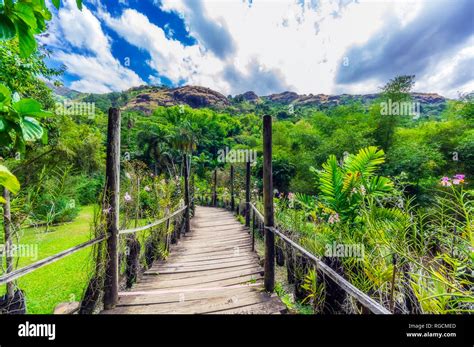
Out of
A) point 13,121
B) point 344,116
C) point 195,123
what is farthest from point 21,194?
point 195,123

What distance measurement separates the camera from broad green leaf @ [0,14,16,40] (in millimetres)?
710

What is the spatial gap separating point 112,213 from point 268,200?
1.86 m

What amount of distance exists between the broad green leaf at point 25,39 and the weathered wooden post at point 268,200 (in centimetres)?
231

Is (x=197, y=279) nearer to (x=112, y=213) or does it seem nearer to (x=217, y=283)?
(x=217, y=283)

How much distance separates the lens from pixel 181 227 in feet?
20.8

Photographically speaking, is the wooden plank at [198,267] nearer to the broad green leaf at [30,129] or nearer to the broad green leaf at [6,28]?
the broad green leaf at [30,129]

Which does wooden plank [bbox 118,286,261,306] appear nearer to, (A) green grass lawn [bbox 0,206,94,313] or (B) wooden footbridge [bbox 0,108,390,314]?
(B) wooden footbridge [bbox 0,108,390,314]

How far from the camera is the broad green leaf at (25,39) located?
2.44 ft

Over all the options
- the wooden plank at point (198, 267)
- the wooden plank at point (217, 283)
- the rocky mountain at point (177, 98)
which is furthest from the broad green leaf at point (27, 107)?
the rocky mountain at point (177, 98)

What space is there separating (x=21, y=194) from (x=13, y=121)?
3314 mm

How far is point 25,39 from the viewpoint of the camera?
2.49 feet

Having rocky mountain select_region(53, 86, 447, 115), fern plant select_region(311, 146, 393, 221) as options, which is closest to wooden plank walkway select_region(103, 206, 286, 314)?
fern plant select_region(311, 146, 393, 221)

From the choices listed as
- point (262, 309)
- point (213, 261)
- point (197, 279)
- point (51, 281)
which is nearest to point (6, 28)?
point (262, 309)
